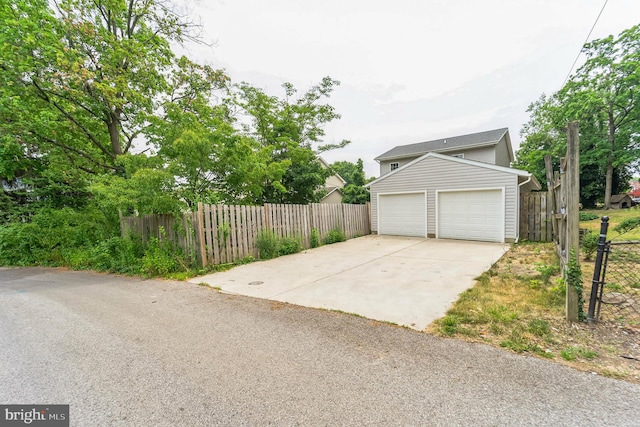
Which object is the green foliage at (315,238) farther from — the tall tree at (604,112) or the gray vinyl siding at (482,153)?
the tall tree at (604,112)

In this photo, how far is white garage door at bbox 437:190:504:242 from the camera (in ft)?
30.4

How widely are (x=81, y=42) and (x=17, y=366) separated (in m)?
9.62

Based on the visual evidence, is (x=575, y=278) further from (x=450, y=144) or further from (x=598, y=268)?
(x=450, y=144)

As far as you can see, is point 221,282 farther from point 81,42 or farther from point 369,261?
point 81,42

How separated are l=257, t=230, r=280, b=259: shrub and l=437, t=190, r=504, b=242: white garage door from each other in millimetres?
6636

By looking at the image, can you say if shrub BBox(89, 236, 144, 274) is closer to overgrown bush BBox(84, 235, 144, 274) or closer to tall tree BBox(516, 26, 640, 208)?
overgrown bush BBox(84, 235, 144, 274)

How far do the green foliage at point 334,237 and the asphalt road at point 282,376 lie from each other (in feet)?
21.7

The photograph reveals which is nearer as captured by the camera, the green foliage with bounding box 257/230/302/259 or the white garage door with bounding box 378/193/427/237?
the green foliage with bounding box 257/230/302/259

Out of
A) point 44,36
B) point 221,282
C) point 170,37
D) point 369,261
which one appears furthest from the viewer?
point 170,37

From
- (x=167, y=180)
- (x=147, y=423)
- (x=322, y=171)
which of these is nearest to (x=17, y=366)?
(x=147, y=423)

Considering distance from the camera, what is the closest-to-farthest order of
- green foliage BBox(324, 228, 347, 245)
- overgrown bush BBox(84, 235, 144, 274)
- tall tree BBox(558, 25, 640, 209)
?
overgrown bush BBox(84, 235, 144, 274) → green foliage BBox(324, 228, 347, 245) → tall tree BBox(558, 25, 640, 209)

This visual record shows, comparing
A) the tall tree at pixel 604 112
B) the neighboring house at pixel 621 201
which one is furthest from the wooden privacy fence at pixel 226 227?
the neighboring house at pixel 621 201

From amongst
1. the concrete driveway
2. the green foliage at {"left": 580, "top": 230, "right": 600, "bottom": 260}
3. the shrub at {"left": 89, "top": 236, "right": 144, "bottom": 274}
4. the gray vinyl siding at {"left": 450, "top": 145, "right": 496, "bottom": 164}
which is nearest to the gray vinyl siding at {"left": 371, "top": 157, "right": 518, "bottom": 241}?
the concrete driveway

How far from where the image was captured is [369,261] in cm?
671
